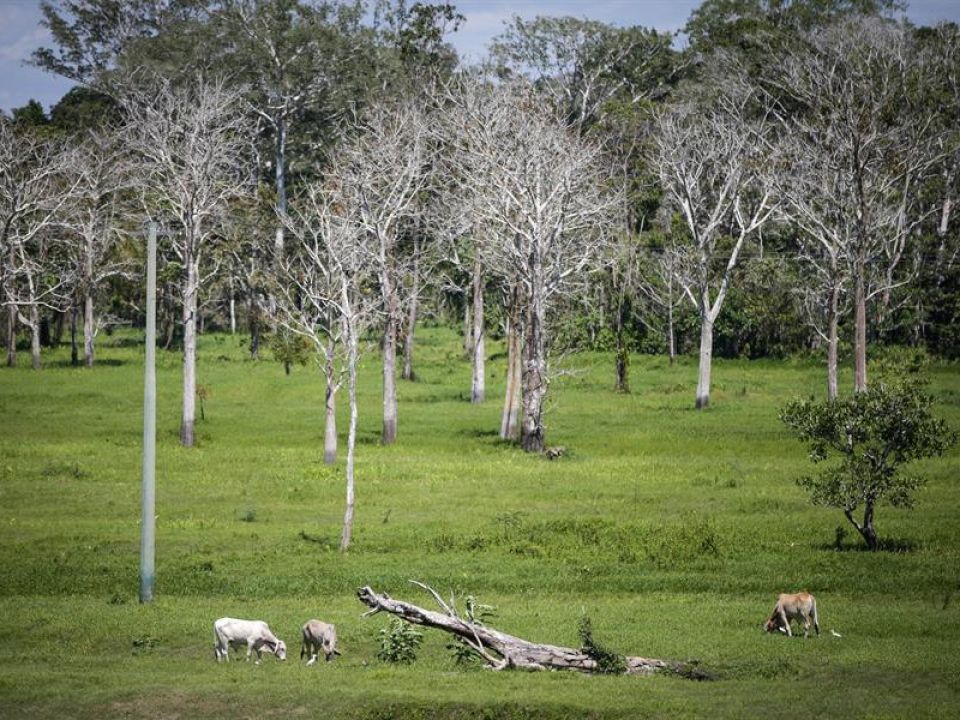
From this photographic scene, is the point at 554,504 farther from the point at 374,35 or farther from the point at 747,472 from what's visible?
the point at 374,35

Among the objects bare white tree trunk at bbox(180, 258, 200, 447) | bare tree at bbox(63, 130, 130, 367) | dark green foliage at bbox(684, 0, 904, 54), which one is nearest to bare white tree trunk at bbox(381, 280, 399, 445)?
bare white tree trunk at bbox(180, 258, 200, 447)

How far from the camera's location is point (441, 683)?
18.7 m

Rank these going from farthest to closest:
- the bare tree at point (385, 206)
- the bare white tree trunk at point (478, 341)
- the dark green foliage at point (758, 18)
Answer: the dark green foliage at point (758, 18) < the bare white tree trunk at point (478, 341) < the bare tree at point (385, 206)

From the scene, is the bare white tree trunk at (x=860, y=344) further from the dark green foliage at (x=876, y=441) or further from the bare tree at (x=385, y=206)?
the dark green foliage at (x=876, y=441)

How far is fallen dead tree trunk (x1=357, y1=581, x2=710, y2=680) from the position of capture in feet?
63.5

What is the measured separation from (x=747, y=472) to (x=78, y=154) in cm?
4617

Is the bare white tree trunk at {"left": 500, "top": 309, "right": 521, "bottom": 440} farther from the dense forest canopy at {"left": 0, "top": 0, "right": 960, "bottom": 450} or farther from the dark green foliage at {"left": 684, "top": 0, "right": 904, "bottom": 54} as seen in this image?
the dark green foliage at {"left": 684, "top": 0, "right": 904, "bottom": 54}

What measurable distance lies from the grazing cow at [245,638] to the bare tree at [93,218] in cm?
4983

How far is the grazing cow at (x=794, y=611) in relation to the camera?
2141 centimetres

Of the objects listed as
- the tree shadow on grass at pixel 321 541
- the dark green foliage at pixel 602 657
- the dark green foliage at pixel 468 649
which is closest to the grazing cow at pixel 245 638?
the dark green foliage at pixel 468 649

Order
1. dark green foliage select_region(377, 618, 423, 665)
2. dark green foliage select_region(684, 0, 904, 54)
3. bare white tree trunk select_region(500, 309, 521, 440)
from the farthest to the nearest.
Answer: dark green foliage select_region(684, 0, 904, 54) → bare white tree trunk select_region(500, 309, 521, 440) → dark green foliage select_region(377, 618, 423, 665)

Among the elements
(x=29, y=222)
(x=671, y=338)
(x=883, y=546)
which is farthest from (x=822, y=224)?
(x=29, y=222)

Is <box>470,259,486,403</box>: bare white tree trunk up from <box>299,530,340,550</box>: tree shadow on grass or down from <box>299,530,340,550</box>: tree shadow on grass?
up

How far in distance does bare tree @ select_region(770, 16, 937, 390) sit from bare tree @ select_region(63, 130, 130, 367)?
34.8m
